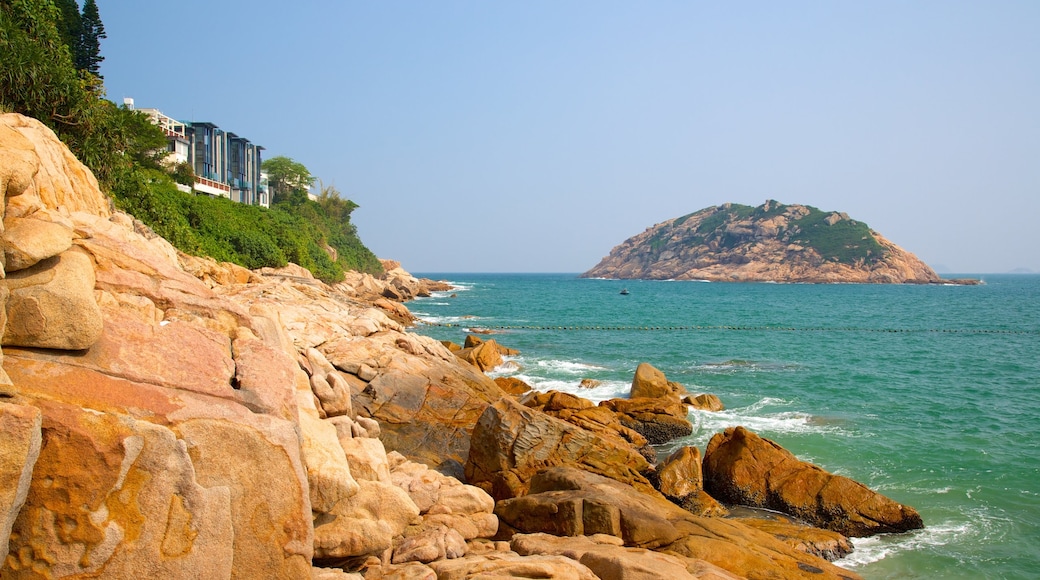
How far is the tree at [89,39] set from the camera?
50.0m

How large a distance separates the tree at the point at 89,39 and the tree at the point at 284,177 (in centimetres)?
4723

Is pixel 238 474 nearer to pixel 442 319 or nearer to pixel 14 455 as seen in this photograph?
pixel 14 455

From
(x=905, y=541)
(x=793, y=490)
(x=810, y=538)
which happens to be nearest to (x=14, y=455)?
(x=810, y=538)

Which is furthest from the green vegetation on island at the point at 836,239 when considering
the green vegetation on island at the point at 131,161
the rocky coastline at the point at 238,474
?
the rocky coastline at the point at 238,474

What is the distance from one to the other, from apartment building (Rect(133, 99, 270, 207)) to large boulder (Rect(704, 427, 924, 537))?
57575mm

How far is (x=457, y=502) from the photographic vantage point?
1104 cm

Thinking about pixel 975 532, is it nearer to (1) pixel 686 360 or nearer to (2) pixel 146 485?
(2) pixel 146 485

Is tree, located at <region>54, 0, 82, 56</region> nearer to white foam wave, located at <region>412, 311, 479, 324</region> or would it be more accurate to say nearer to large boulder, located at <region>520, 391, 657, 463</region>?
white foam wave, located at <region>412, 311, 479, 324</region>

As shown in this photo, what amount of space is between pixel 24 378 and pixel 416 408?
12317 mm

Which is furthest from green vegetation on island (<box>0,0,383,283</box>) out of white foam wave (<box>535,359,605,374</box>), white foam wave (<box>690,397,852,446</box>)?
white foam wave (<box>690,397,852,446</box>)

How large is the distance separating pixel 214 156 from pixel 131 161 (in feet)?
134

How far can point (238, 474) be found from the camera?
6.63 m

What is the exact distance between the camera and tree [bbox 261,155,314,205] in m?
98.9

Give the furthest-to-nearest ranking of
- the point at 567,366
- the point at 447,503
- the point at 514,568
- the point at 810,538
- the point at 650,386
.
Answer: the point at 567,366, the point at 650,386, the point at 810,538, the point at 447,503, the point at 514,568
